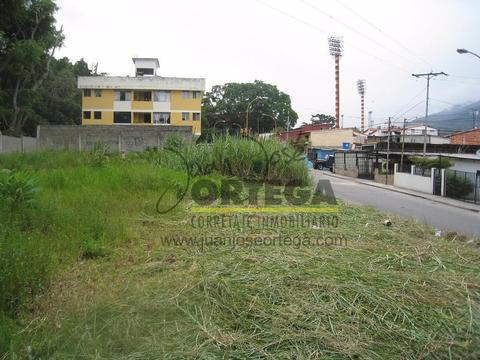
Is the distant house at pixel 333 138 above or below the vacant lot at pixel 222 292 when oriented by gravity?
above

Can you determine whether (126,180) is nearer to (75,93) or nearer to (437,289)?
(437,289)

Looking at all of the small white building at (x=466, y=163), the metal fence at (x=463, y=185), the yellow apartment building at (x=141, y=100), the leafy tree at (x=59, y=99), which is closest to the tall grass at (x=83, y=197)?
the metal fence at (x=463, y=185)

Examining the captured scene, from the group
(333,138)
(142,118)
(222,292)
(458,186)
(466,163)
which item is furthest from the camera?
(333,138)

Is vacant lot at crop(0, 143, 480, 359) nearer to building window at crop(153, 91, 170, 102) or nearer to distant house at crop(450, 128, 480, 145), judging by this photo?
building window at crop(153, 91, 170, 102)

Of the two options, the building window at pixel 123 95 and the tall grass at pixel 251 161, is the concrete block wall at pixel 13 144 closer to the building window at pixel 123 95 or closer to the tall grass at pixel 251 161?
the tall grass at pixel 251 161

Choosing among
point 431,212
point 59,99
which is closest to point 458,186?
point 431,212

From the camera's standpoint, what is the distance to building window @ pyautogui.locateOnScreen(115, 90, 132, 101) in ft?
124

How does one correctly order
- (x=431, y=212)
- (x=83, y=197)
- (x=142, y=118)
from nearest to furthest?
(x=83, y=197) → (x=431, y=212) → (x=142, y=118)

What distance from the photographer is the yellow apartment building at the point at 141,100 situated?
37.2 metres

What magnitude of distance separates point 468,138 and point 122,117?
3629 centimetres

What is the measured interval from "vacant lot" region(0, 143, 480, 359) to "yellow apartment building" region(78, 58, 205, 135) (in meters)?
33.1

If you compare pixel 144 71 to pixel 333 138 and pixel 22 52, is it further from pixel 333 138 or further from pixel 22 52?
pixel 333 138

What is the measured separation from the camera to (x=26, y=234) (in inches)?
163

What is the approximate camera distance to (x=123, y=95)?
38.1 m
